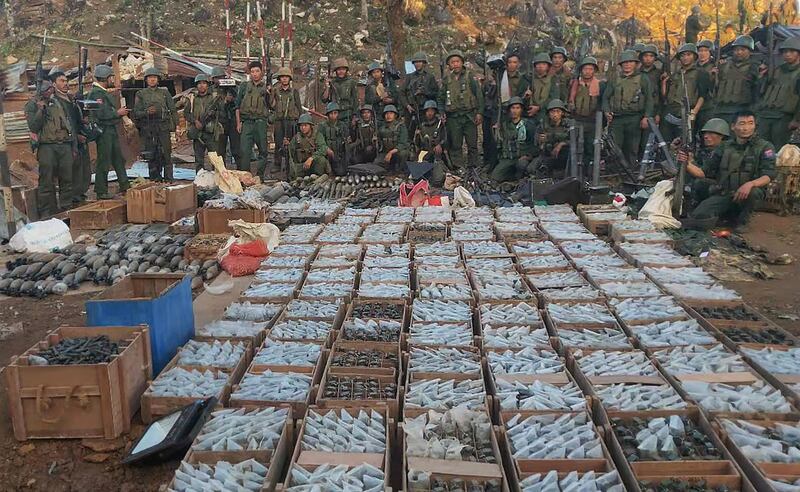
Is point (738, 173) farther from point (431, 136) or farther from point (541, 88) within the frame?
point (431, 136)

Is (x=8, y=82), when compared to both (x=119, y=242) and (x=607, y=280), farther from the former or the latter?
(x=607, y=280)

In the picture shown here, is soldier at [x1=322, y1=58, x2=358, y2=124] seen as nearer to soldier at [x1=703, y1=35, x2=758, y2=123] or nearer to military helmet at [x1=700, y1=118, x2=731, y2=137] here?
soldier at [x1=703, y1=35, x2=758, y2=123]

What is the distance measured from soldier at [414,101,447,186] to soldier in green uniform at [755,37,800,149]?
5.24 metres

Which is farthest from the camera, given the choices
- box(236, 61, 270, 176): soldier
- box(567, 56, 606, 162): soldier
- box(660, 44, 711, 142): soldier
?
box(236, 61, 270, 176): soldier

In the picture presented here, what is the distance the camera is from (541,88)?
11.3 m

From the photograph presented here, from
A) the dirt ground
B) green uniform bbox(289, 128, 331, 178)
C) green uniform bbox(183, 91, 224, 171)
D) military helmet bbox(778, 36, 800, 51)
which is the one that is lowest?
the dirt ground

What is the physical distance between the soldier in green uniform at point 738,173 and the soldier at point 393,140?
5.37m

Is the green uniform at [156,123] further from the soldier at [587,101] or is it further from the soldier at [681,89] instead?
the soldier at [681,89]

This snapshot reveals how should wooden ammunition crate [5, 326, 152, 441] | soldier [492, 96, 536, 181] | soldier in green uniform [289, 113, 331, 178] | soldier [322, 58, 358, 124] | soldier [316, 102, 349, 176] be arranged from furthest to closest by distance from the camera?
soldier [322, 58, 358, 124] → soldier [316, 102, 349, 176] → soldier in green uniform [289, 113, 331, 178] → soldier [492, 96, 536, 181] → wooden ammunition crate [5, 326, 152, 441]

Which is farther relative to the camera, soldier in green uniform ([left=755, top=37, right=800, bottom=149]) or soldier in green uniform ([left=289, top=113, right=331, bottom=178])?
soldier in green uniform ([left=289, top=113, right=331, bottom=178])

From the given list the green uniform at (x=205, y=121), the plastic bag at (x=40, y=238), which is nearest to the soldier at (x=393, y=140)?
the green uniform at (x=205, y=121)

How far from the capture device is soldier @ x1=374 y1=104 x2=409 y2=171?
39.4 ft

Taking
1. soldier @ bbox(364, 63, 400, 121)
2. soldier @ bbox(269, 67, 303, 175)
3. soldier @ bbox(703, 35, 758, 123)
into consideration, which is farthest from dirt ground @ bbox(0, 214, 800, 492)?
soldier @ bbox(364, 63, 400, 121)

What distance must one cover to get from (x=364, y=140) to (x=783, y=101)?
704cm
